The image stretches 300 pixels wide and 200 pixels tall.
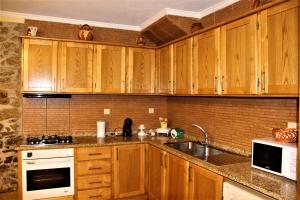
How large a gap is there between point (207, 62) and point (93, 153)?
176 centimetres

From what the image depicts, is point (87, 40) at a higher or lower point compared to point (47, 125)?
higher

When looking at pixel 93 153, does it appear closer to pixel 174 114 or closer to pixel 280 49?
pixel 174 114

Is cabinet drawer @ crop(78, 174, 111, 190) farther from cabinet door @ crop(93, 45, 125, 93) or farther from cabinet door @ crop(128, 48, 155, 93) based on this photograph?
cabinet door @ crop(128, 48, 155, 93)

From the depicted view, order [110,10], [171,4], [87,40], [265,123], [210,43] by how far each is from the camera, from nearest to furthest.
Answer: [265,123], [210,43], [171,4], [110,10], [87,40]

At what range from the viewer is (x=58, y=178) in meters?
3.05

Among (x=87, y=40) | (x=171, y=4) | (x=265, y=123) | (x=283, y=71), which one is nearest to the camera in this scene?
(x=283, y=71)

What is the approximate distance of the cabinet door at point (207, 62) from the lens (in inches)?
98.6

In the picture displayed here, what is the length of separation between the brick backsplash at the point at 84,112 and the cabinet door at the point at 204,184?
5.89 ft

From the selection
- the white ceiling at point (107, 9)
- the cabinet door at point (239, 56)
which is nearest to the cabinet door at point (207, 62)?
the cabinet door at point (239, 56)

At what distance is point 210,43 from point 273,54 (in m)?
0.81

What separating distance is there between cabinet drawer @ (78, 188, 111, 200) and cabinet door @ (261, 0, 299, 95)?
7.45ft

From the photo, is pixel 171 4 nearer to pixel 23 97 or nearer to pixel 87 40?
pixel 87 40

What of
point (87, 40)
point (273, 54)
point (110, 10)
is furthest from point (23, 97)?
point (273, 54)

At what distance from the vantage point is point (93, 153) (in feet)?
10.4
